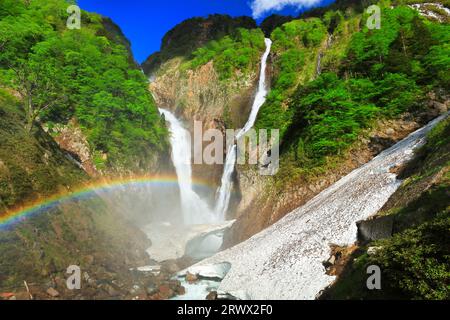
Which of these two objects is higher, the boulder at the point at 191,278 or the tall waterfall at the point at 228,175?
the tall waterfall at the point at 228,175

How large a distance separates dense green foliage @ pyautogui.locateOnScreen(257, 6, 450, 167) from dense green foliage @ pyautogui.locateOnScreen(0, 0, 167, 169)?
13.6m

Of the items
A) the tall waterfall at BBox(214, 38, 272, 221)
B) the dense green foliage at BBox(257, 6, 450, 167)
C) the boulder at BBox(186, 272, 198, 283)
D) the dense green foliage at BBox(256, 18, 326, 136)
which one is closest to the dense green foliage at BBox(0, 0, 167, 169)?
the tall waterfall at BBox(214, 38, 272, 221)

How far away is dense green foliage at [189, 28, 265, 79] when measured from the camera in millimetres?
49094

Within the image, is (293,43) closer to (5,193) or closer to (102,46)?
(102,46)

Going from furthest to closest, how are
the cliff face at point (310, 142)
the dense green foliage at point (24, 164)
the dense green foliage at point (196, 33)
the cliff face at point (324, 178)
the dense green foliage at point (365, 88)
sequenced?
the dense green foliage at point (196, 33) → the dense green foliage at point (365, 88) → the cliff face at point (310, 142) → the cliff face at point (324, 178) → the dense green foliage at point (24, 164)

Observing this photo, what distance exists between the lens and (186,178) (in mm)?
46531

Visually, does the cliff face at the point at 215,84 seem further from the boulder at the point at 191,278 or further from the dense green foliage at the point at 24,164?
the boulder at the point at 191,278

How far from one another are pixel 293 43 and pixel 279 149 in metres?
23.1

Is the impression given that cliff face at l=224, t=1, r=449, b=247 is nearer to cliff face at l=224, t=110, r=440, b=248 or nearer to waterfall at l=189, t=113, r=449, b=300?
cliff face at l=224, t=110, r=440, b=248

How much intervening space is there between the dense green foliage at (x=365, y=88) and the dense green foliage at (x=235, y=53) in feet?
57.3

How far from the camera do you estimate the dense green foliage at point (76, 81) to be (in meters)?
28.7

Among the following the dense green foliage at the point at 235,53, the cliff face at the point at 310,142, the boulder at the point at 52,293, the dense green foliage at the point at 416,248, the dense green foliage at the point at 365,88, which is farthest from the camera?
the dense green foliage at the point at 235,53

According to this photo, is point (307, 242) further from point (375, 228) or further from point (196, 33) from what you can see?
point (196, 33)

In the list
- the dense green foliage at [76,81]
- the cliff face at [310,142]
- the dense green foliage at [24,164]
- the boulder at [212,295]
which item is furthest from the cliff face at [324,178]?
the dense green foliage at [76,81]
